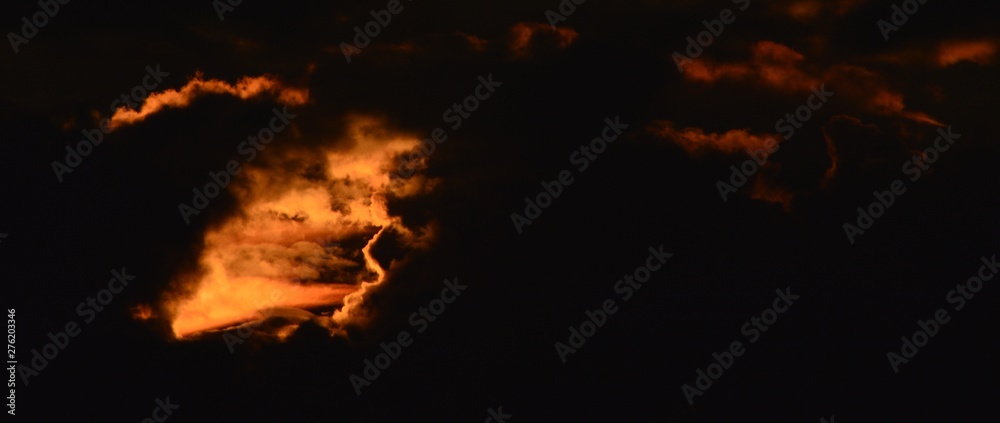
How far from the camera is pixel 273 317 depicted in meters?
10.6

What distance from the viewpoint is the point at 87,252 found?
10.6 m

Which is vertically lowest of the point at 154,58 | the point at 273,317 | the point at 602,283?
the point at 273,317

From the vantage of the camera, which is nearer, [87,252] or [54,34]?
[87,252]

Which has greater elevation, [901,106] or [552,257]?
[901,106]

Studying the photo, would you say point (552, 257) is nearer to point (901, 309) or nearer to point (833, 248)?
point (833, 248)

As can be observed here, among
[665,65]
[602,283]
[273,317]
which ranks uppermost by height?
[665,65]

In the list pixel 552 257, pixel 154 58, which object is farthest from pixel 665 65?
pixel 154 58

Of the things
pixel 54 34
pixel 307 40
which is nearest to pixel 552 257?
pixel 307 40

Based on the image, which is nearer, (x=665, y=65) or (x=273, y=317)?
(x=273, y=317)

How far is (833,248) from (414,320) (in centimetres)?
A: 572

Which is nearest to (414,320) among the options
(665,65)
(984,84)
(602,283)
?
(602,283)

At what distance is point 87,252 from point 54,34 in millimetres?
3243

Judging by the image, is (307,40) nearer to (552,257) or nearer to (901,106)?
(552,257)

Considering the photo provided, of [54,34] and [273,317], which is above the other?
[54,34]
